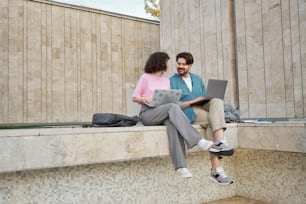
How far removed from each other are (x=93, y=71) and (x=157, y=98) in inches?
283

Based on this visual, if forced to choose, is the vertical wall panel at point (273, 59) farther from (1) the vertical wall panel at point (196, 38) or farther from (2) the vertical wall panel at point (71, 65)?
(2) the vertical wall panel at point (71, 65)

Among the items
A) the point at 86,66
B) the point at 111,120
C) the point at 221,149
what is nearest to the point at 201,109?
the point at 221,149

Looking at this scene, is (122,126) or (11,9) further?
(11,9)

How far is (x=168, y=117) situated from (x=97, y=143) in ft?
2.48

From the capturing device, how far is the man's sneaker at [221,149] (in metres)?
3.08

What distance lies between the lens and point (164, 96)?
329 cm

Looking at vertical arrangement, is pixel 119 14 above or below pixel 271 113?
above

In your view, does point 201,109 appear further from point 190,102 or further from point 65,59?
point 65,59

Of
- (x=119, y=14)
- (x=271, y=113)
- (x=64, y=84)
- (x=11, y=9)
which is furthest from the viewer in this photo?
(x=119, y=14)

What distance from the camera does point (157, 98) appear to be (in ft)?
10.8

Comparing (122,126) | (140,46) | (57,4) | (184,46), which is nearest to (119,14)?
(140,46)

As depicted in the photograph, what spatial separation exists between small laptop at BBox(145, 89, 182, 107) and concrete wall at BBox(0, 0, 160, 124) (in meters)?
6.64

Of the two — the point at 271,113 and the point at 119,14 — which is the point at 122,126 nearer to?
the point at 271,113

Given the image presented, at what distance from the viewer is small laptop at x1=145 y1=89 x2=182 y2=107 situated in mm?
3247
